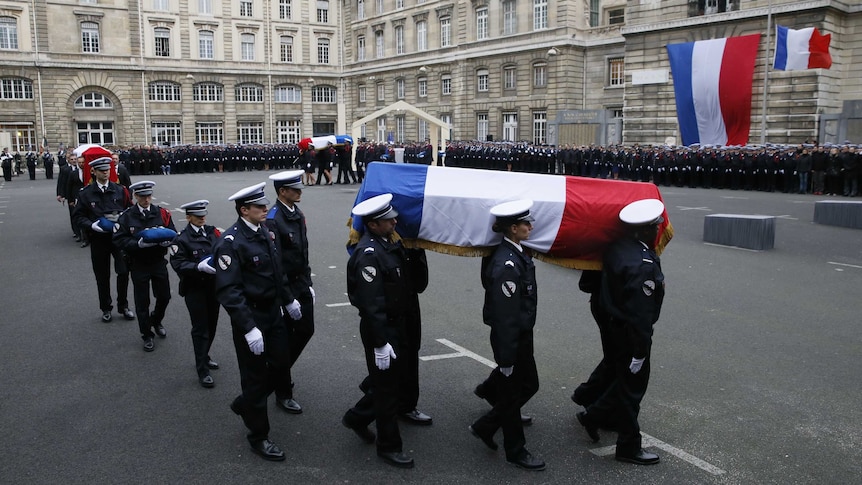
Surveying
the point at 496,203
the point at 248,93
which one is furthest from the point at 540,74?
the point at 496,203

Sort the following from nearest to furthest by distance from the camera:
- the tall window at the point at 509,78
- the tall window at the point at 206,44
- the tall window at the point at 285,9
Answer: the tall window at the point at 509,78 < the tall window at the point at 206,44 < the tall window at the point at 285,9

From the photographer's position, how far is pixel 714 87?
31.8m

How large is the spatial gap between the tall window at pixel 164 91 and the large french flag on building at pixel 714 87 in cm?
3867

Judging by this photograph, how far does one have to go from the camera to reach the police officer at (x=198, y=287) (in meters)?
6.85

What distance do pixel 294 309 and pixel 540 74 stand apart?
1619 inches

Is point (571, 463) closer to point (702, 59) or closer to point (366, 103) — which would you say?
point (702, 59)

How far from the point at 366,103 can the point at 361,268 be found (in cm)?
5653

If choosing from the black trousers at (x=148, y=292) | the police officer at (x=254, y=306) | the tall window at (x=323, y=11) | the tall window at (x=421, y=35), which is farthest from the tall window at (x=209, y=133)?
the police officer at (x=254, y=306)

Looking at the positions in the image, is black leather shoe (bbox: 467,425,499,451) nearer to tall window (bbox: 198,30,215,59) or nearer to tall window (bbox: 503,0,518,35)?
tall window (bbox: 503,0,518,35)

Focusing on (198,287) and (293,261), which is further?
(198,287)

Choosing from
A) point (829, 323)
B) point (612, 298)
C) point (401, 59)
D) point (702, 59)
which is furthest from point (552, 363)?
point (401, 59)

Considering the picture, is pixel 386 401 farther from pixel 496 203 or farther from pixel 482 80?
pixel 482 80

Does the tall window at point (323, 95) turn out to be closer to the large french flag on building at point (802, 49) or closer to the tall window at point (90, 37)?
the tall window at point (90, 37)

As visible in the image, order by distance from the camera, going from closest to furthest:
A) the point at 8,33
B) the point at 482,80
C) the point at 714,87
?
the point at 714,87
the point at 482,80
the point at 8,33
